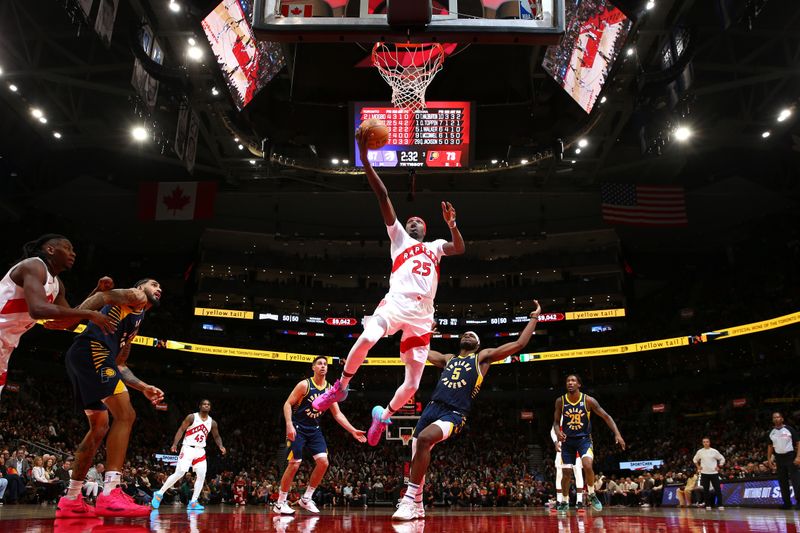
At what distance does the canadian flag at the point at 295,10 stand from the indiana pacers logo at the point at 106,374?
4391 millimetres

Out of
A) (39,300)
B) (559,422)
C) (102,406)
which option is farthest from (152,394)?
(559,422)

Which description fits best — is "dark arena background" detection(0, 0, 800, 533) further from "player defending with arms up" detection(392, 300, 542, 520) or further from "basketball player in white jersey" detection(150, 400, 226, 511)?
"basketball player in white jersey" detection(150, 400, 226, 511)

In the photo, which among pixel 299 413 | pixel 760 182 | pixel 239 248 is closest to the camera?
pixel 299 413

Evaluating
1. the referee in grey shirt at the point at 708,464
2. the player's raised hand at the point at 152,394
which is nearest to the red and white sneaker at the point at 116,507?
the player's raised hand at the point at 152,394

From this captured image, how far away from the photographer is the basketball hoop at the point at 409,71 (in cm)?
1059

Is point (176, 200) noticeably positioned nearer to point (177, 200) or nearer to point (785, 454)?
point (177, 200)

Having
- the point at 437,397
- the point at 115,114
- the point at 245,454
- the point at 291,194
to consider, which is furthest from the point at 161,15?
the point at 245,454

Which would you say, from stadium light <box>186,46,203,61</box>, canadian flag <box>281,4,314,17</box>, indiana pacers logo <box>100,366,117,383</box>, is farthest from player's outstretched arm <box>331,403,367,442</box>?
stadium light <box>186,46,203,61</box>

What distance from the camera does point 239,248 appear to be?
3959 centimetres

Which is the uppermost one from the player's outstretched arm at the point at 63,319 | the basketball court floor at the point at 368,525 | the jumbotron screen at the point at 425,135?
the jumbotron screen at the point at 425,135

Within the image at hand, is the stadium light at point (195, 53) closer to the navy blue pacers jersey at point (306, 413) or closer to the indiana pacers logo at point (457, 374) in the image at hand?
the navy blue pacers jersey at point (306, 413)

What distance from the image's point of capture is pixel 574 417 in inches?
410

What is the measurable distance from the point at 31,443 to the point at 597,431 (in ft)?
90.7

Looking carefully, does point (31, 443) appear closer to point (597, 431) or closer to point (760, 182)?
point (597, 431)
